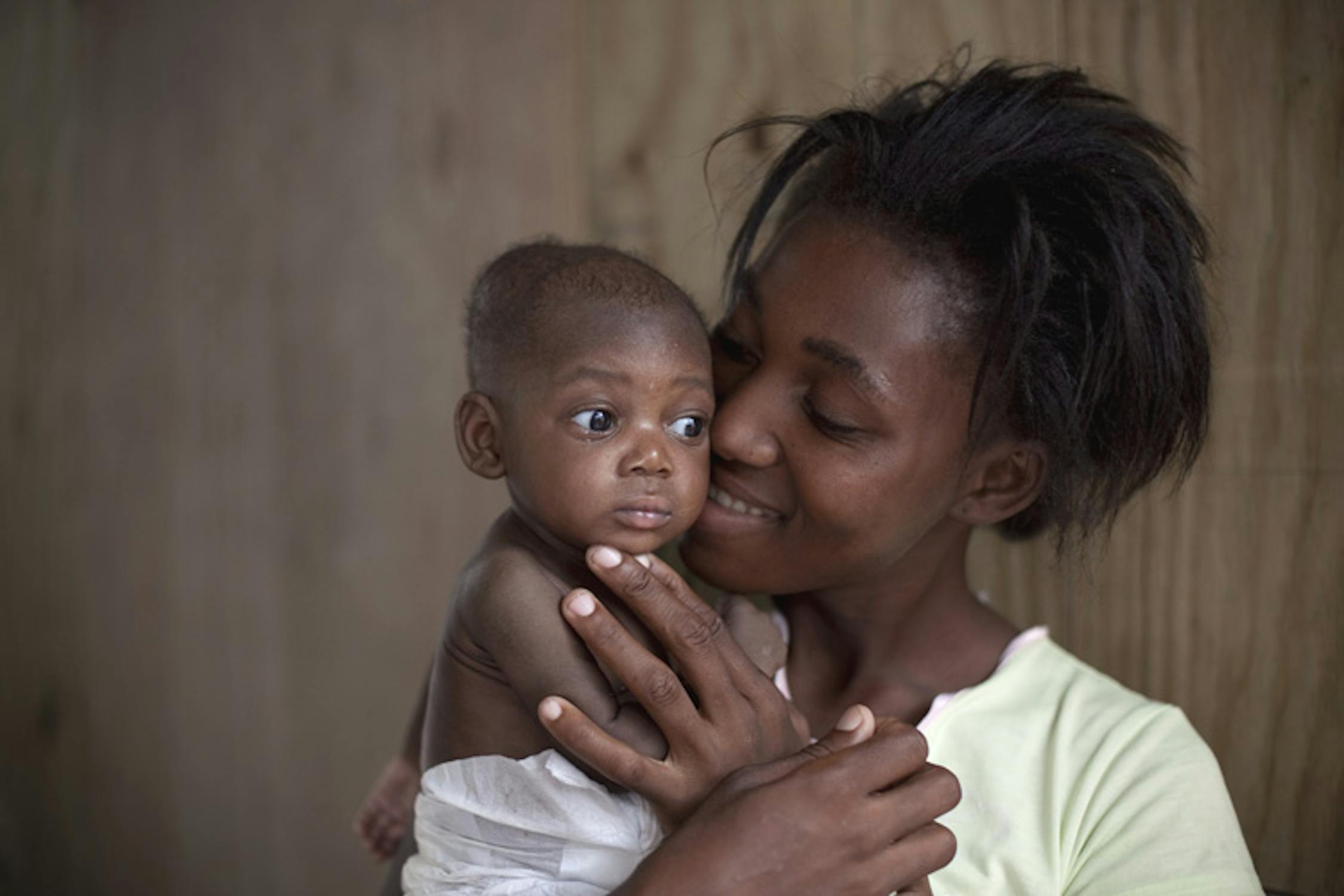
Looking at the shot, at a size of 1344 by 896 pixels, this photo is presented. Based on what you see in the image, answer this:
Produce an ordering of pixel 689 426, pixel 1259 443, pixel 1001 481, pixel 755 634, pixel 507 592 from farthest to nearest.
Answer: pixel 1259 443
pixel 1001 481
pixel 755 634
pixel 689 426
pixel 507 592

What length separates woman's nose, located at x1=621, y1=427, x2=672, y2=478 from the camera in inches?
51.3

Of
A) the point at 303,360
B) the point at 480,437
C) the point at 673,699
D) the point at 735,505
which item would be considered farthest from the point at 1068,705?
the point at 303,360

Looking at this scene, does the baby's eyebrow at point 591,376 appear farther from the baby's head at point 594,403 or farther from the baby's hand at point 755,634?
the baby's hand at point 755,634

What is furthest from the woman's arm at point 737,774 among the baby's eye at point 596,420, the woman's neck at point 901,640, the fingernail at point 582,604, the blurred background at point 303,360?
the blurred background at point 303,360

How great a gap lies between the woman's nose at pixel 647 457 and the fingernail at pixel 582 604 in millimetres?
137

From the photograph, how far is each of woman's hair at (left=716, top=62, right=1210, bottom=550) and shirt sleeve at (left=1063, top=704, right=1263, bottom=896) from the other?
1.06ft

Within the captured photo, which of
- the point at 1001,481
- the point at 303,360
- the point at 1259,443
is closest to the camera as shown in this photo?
the point at 1001,481

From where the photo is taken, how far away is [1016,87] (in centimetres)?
154

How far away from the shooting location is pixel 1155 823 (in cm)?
138

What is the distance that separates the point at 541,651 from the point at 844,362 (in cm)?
50

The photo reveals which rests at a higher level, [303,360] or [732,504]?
[303,360]

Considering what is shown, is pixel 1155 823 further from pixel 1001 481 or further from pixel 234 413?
pixel 234 413

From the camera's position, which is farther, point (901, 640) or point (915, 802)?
point (901, 640)

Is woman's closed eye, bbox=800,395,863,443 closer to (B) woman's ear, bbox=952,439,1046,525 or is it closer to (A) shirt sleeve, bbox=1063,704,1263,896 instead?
(B) woman's ear, bbox=952,439,1046,525
